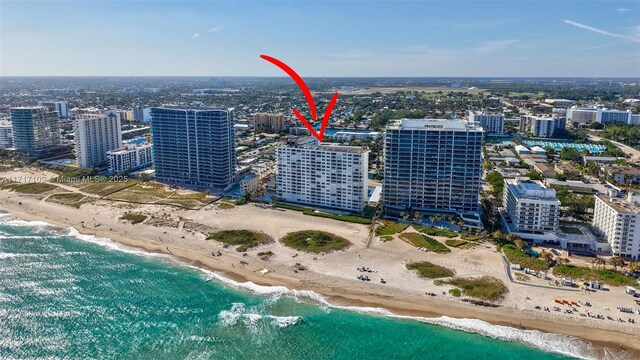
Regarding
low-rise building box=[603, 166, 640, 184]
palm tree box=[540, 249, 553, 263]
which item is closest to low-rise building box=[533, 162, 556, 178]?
low-rise building box=[603, 166, 640, 184]

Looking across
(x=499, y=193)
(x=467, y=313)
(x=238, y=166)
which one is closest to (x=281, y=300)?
(x=467, y=313)

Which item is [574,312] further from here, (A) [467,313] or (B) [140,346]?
(B) [140,346]

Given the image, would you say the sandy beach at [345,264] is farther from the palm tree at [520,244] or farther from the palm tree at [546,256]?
the palm tree at [546,256]

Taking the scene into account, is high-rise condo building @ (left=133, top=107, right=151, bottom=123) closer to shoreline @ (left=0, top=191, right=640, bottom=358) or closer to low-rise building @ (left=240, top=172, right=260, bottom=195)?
low-rise building @ (left=240, top=172, right=260, bottom=195)

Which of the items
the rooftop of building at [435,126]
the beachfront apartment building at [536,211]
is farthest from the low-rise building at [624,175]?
the rooftop of building at [435,126]

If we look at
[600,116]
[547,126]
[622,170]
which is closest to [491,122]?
[547,126]

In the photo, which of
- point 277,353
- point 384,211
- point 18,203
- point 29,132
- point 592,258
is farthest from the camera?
point 29,132
